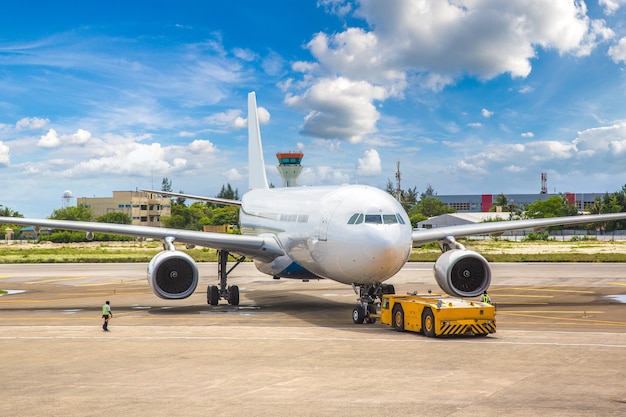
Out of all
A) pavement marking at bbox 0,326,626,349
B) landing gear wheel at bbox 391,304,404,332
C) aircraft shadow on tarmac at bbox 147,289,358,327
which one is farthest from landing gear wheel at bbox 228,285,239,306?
landing gear wheel at bbox 391,304,404,332

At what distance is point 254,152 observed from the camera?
47.9 metres

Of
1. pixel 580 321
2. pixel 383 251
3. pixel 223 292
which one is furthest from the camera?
pixel 223 292

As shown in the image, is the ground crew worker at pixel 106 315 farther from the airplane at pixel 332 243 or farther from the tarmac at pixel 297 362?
the airplane at pixel 332 243

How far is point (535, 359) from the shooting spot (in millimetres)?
19938

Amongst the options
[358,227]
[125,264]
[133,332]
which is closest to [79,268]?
[125,264]

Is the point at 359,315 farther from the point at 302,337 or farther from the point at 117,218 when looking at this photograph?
the point at 117,218

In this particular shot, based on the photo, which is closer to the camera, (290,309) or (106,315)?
(106,315)

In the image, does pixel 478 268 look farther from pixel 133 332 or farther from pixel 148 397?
pixel 148 397

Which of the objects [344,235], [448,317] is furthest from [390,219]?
[448,317]

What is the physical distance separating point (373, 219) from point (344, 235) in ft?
4.02

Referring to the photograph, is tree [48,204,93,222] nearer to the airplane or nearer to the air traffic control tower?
the air traffic control tower

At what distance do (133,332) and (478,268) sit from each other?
47.9 ft

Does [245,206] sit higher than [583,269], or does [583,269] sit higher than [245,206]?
[245,206]

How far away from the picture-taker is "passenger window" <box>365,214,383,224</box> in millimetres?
26156
